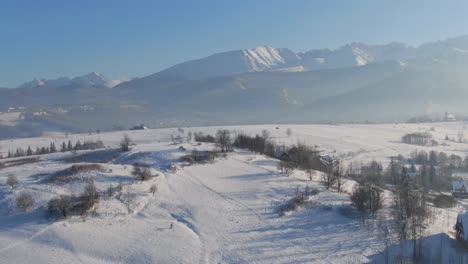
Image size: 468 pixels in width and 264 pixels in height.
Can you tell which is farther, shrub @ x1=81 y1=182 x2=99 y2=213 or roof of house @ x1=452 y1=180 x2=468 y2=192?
roof of house @ x1=452 y1=180 x2=468 y2=192

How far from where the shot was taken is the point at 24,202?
88.1ft

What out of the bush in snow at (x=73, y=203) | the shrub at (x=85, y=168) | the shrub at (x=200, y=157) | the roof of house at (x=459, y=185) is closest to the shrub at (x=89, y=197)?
the bush in snow at (x=73, y=203)

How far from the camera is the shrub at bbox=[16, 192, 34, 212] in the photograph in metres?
26.7

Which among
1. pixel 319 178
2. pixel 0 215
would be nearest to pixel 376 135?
pixel 319 178

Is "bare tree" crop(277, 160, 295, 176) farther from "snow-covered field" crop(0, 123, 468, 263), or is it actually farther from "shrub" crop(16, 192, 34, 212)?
"shrub" crop(16, 192, 34, 212)

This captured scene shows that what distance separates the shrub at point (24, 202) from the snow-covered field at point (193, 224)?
334mm

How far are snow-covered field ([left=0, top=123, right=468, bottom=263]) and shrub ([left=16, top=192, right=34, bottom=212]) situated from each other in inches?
13.1

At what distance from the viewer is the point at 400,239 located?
25.9m

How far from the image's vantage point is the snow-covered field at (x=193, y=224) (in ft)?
76.5

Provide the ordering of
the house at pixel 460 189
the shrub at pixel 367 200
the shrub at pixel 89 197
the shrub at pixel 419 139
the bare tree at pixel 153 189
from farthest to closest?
1. the shrub at pixel 419 139
2. the house at pixel 460 189
3. the bare tree at pixel 153 189
4. the shrub at pixel 367 200
5. the shrub at pixel 89 197

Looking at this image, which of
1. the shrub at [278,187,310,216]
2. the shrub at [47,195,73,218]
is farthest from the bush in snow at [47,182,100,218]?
the shrub at [278,187,310,216]

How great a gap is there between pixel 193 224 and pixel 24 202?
33.4ft

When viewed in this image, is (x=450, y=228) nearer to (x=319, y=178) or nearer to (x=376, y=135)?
(x=319, y=178)

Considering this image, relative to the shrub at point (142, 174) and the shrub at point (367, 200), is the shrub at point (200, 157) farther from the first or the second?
the shrub at point (367, 200)
